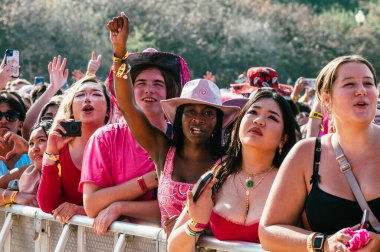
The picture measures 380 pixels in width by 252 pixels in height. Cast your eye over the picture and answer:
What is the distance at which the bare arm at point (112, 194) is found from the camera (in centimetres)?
611

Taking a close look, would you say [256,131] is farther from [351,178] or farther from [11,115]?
[11,115]

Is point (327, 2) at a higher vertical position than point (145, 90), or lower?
higher

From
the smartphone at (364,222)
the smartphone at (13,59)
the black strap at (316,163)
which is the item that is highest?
the smartphone at (13,59)

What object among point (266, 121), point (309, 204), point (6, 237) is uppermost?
point (266, 121)

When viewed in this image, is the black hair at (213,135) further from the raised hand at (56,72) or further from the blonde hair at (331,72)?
the raised hand at (56,72)

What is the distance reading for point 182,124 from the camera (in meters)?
5.96

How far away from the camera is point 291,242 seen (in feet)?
14.6

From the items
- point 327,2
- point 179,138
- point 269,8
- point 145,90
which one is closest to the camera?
point 179,138

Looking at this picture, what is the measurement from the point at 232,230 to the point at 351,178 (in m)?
0.89

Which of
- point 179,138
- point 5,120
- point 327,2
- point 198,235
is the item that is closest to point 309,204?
point 198,235

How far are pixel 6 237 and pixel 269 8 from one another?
4878 cm

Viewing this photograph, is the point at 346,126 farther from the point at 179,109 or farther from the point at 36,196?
the point at 36,196

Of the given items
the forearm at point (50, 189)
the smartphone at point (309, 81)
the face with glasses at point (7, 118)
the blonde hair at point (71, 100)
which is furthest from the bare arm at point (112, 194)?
the smartphone at point (309, 81)

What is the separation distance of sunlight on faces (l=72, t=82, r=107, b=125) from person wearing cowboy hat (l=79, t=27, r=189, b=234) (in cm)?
41
